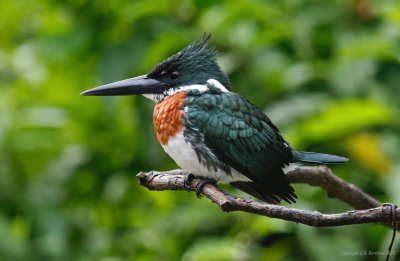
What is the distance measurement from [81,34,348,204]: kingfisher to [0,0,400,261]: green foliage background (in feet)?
2.41

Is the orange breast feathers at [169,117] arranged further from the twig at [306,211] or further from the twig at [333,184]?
the twig at [333,184]

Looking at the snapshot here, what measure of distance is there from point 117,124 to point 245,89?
0.92 m

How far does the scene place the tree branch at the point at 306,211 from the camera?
177 cm

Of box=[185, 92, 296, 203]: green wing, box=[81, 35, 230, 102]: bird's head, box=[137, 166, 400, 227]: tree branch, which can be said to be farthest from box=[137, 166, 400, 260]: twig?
box=[81, 35, 230, 102]: bird's head

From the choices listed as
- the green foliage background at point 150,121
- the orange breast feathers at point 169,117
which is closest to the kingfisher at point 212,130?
the orange breast feathers at point 169,117

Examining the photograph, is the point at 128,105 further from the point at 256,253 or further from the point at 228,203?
the point at 228,203

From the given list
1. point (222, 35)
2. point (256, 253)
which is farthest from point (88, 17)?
point (256, 253)

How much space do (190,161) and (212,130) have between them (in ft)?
0.56

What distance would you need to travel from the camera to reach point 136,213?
13.6ft

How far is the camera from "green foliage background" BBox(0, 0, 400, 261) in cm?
371

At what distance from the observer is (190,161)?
2727 mm

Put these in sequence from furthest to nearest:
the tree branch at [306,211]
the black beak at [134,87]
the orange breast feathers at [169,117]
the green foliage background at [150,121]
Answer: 1. the green foliage background at [150,121]
2. the black beak at [134,87]
3. the orange breast feathers at [169,117]
4. the tree branch at [306,211]

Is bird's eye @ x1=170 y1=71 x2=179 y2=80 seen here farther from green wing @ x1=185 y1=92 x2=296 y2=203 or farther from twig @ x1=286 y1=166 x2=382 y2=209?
twig @ x1=286 y1=166 x2=382 y2=209

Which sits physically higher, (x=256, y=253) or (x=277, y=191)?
(x=277, y=191)
